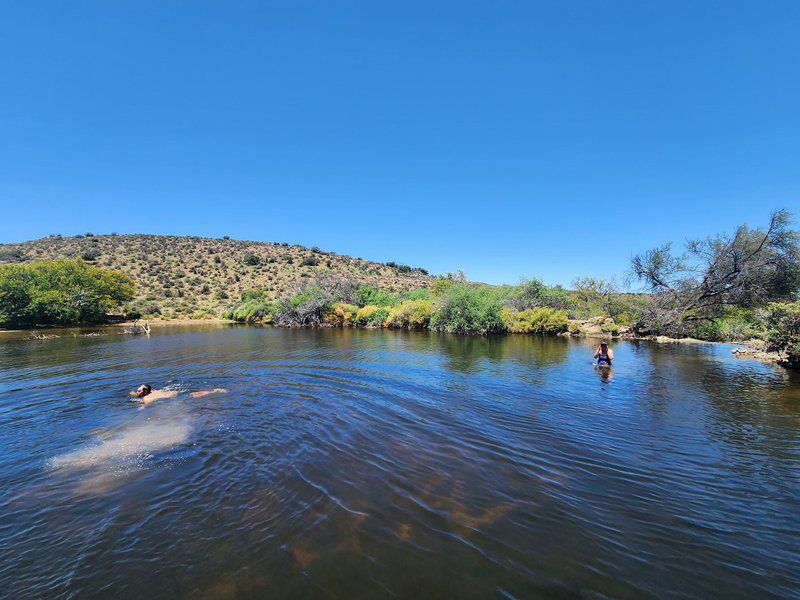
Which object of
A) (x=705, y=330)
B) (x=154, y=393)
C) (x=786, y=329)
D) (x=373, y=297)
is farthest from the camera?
(x=373, y=297)

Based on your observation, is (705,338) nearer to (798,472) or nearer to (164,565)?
(798,472)

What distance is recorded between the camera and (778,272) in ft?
89.1

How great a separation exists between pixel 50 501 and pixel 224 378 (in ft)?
35.1

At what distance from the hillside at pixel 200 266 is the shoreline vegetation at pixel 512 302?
2.46ft

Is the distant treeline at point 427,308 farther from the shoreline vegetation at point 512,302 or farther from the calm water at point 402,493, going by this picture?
the calm water at point 402,493

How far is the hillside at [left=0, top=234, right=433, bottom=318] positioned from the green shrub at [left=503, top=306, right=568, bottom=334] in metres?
34.7

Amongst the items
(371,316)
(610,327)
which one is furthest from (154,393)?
(610,327)

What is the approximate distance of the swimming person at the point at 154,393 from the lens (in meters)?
13.2

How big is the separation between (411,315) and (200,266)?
6240cm

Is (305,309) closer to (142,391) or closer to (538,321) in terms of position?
(538,321)

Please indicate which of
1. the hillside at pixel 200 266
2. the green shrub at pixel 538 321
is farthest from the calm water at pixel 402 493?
A: the hillside at pixel 200 266

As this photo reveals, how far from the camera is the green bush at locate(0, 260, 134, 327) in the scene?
42312 mm

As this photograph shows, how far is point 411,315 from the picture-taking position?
46.2m

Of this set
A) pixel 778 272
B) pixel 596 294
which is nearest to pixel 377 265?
pixel 596 294
